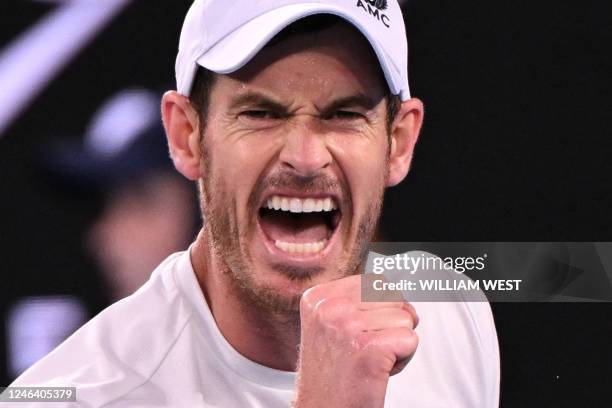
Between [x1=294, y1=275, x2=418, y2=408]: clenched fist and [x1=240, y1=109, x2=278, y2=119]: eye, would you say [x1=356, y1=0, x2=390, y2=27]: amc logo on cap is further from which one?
[x1=294, y1=275, x2=418, y2=408]: clenched fist

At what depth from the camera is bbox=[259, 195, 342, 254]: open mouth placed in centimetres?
114

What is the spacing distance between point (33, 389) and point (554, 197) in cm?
83

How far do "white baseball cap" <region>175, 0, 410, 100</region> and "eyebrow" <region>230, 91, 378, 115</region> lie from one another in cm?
4

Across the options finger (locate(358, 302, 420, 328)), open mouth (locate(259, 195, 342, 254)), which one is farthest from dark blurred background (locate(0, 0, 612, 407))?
finger (locate(358, 302, 420, 328))

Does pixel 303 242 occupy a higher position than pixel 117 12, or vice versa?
pixel 117 12

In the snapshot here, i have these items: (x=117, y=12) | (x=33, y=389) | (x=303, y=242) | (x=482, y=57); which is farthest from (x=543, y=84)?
(x=33, y=389)

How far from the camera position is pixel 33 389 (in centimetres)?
121

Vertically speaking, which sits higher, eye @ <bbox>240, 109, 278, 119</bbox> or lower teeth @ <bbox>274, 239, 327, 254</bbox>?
eye @ <bbox>240, 109, 278, 119</bbox>

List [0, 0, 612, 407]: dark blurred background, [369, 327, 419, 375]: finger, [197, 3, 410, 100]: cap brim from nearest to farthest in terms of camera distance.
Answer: [369, 327, 419, 375]: finger → [197, 3, 410, 100]: cap brim → [0, 0, 612, 407]: dark blurred background

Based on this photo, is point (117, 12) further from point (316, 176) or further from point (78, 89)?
point (316, 176)

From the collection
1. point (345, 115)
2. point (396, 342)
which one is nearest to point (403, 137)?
point (345, 115)

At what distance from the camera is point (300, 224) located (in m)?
1.20

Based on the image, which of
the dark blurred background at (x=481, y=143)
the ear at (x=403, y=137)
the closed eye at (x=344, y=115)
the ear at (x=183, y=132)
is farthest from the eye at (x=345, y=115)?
the dark blurred background at (x=481, y=143)

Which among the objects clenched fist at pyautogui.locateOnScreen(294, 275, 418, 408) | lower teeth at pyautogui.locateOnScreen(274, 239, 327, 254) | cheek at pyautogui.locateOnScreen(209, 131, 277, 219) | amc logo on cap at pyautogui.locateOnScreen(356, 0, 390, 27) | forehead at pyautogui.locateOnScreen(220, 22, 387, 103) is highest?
amc logo on cap at pyautogui.locateOnScreen(356, 0, 390, 27)
